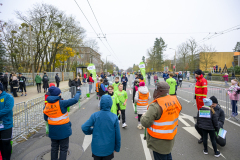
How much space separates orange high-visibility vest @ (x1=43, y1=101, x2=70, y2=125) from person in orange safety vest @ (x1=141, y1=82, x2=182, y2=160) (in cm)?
172

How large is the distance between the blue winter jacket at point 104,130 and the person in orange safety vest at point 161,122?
1.70ft

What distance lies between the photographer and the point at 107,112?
2375 mm

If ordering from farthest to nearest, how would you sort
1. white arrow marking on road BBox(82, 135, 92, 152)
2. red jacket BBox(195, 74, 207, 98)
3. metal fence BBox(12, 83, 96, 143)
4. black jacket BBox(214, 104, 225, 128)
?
red jacket BBox(195, 74, 207, 98), metal fence BBox(12, 83, 96, 143), white arrow marking on road BBox(82, 135, 92, 152), black jacket BBox(214, 104, 225, 128)

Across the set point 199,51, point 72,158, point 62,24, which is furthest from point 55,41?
point 199,51

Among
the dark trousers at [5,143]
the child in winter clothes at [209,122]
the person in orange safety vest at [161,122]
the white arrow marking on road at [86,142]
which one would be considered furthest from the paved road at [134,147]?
the person in orange safety vest at [161,122]

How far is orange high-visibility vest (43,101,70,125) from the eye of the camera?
297 cm

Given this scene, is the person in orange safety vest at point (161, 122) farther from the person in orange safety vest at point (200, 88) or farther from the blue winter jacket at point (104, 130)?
the person in orange safety vest at point (200, 88)

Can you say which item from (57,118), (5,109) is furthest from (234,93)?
(5,109)

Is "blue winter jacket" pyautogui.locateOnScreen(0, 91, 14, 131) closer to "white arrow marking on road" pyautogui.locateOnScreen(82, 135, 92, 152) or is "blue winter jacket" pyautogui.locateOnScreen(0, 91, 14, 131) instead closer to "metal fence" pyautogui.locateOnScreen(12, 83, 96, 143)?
"metal fence" pyautogui.locateOnScreen(12, 83, 96, 143)

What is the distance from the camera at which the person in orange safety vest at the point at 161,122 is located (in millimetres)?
2334

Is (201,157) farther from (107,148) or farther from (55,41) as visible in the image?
(55,41)

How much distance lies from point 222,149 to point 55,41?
95.3 feet

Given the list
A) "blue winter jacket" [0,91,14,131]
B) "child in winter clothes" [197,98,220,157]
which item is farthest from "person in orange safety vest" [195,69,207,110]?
"blue winter jacket" [0,91,14,131]

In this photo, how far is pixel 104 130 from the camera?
2.30 meters
